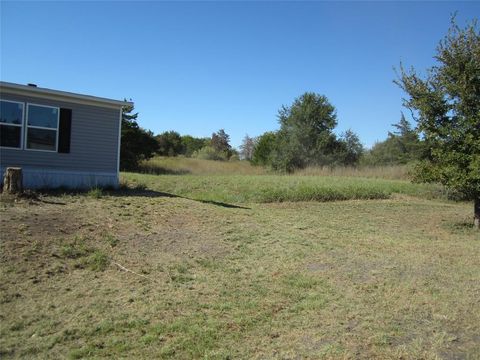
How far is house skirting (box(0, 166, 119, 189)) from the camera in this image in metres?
10.4

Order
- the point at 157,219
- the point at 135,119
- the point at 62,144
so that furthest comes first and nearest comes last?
1. the point at 135,119
2. the point at 62,144
3. the point at 157,219

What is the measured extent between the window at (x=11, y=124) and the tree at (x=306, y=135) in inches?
973

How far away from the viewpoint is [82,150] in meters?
11.5

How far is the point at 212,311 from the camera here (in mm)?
4355

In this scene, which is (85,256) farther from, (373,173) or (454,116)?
(373,173)

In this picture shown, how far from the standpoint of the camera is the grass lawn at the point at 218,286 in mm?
3656

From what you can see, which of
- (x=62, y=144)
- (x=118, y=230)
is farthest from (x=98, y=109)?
(x=118, y=230)

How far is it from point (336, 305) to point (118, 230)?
12.1 ft

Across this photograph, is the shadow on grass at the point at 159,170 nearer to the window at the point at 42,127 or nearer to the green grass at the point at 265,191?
the green grass at the point at 265,191

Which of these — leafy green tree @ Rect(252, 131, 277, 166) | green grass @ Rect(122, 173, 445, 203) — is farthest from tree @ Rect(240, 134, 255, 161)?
green grass @ Rect(122, 173, 445, 203)

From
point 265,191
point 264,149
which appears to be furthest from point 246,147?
point 265,191

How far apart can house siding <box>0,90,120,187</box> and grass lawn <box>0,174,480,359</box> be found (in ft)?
7.81

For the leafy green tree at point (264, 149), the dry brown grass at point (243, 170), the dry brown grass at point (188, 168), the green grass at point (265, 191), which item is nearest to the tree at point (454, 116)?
the green grass at point (265, 191)

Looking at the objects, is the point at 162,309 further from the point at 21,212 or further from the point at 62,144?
the point at 62,144
